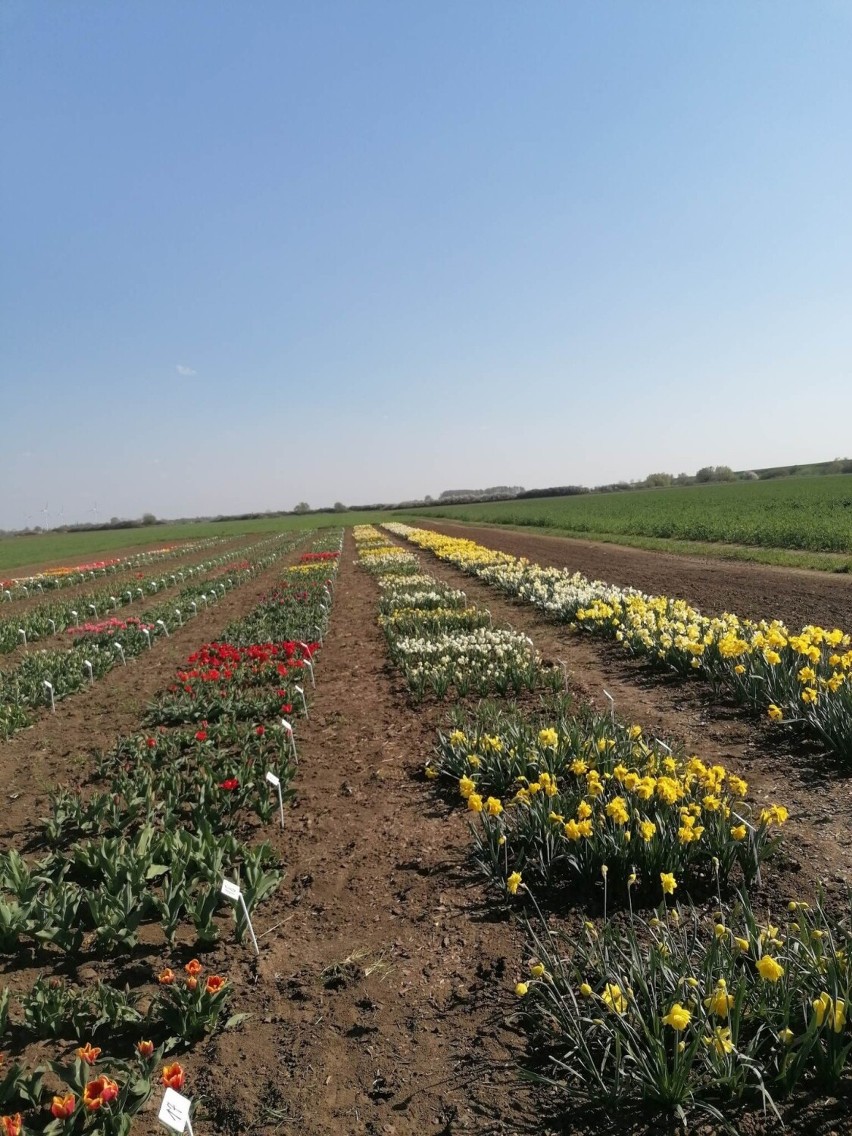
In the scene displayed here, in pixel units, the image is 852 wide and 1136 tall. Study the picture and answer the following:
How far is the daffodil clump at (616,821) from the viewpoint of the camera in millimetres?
3592

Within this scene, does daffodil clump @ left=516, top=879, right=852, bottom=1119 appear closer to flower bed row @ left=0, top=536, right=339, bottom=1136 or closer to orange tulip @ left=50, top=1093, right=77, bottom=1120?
flower bed row @ left=0, top=536, right=339, bottom=1136

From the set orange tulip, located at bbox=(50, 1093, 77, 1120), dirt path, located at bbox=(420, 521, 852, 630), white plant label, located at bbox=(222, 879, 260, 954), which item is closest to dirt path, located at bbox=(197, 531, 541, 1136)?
white plant label, located at bbox=(222, 879, 260, 954)

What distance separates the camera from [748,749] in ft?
18.4

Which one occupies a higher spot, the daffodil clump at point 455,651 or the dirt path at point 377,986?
the daffodil clump at point 455,651

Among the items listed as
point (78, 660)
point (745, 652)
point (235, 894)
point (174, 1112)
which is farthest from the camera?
point (78, 660)

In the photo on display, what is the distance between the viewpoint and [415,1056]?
277 cm

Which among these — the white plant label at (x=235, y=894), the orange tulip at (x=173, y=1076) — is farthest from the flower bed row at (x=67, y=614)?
the orange tulip at (x=173, y=1076)

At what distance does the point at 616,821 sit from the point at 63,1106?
2831 millimetres

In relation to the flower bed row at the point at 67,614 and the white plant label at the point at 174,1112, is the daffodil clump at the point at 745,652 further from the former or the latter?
the flower bed row at the point at 67,614

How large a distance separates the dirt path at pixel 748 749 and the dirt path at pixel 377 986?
1863mm

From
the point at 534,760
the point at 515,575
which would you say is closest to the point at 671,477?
the point at 515,575

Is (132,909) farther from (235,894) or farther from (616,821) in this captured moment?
(616,821)

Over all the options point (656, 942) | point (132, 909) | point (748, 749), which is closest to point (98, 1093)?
point (132, 909)

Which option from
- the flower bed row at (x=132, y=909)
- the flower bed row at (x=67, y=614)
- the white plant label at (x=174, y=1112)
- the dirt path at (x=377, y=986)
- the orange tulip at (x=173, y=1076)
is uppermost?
the flower bed row at (x=67, y=614)
